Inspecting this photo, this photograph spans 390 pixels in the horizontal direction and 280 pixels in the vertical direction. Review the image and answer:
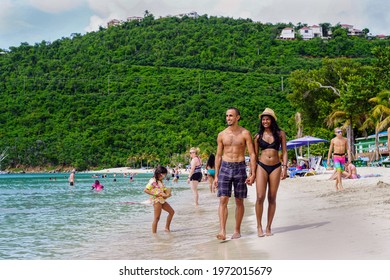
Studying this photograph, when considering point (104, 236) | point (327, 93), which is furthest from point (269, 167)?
point (327, 93)

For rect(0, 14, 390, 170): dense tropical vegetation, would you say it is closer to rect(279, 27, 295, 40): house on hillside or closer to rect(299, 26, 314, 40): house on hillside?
A: rect(279, 27, 295, 40): house on hillside

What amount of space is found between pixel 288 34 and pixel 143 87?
24.1 m

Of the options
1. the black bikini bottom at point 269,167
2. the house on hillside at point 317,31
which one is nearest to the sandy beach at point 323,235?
the black bikini bottom at point 269,167

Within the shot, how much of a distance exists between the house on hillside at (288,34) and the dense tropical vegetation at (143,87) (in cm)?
110

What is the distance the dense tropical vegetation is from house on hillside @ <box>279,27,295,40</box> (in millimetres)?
1100

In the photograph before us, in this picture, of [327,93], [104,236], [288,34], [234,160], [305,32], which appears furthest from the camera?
[305,32]

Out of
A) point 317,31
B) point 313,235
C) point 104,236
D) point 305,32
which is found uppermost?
point 305,32

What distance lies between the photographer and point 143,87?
85.3 metres

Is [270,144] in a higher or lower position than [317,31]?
lower

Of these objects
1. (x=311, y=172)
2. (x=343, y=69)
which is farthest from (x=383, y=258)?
(x=343, y=69)

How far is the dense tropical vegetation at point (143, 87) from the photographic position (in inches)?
2771

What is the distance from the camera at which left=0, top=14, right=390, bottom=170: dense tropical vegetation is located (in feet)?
231

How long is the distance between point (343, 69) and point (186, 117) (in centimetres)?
4578

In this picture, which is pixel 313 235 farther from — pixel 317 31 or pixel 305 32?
pixel 305 32
